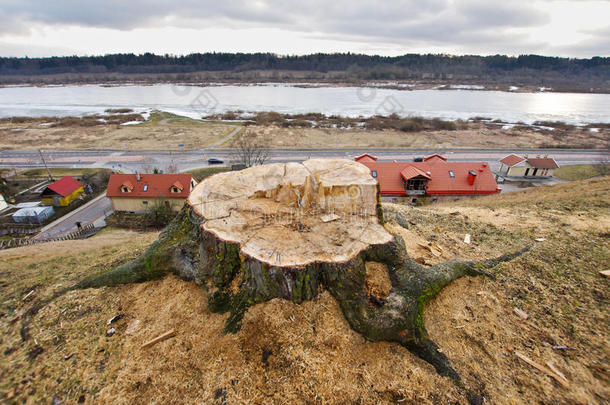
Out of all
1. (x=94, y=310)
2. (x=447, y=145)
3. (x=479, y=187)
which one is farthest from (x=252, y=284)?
→ (x=447, y=145)

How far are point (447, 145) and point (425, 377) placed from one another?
54.7 m

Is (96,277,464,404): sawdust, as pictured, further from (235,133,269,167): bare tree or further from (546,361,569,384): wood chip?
(235,133,269,167): bare tree

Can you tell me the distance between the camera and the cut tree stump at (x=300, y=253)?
5.96 meters

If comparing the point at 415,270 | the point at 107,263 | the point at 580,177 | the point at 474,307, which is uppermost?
the point at 415,270

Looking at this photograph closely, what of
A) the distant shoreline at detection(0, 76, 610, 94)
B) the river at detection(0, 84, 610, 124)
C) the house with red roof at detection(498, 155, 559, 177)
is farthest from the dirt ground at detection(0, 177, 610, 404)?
the distant shoreline at detection(0, 76, 610, 94)

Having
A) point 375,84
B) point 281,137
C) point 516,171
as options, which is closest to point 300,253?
point 516,171

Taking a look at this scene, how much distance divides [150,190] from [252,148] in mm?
23548

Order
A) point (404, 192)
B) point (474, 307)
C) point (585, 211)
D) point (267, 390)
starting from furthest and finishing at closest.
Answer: point (404, 192) < point (585, 211) < point (474, 307) < point (267, 390)

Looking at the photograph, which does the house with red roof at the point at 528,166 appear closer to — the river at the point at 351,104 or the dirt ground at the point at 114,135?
the river at the point at 351,104

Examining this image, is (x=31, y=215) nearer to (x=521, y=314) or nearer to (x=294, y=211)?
(x=294, y=211)

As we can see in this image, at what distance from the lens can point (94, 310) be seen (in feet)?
23.4

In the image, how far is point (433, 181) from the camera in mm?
25734

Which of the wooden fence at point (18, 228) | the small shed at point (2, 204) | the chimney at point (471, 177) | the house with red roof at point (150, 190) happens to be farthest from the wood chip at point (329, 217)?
the small shed at point (2, 204)

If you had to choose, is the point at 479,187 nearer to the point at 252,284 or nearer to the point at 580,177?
the point at 580,177
